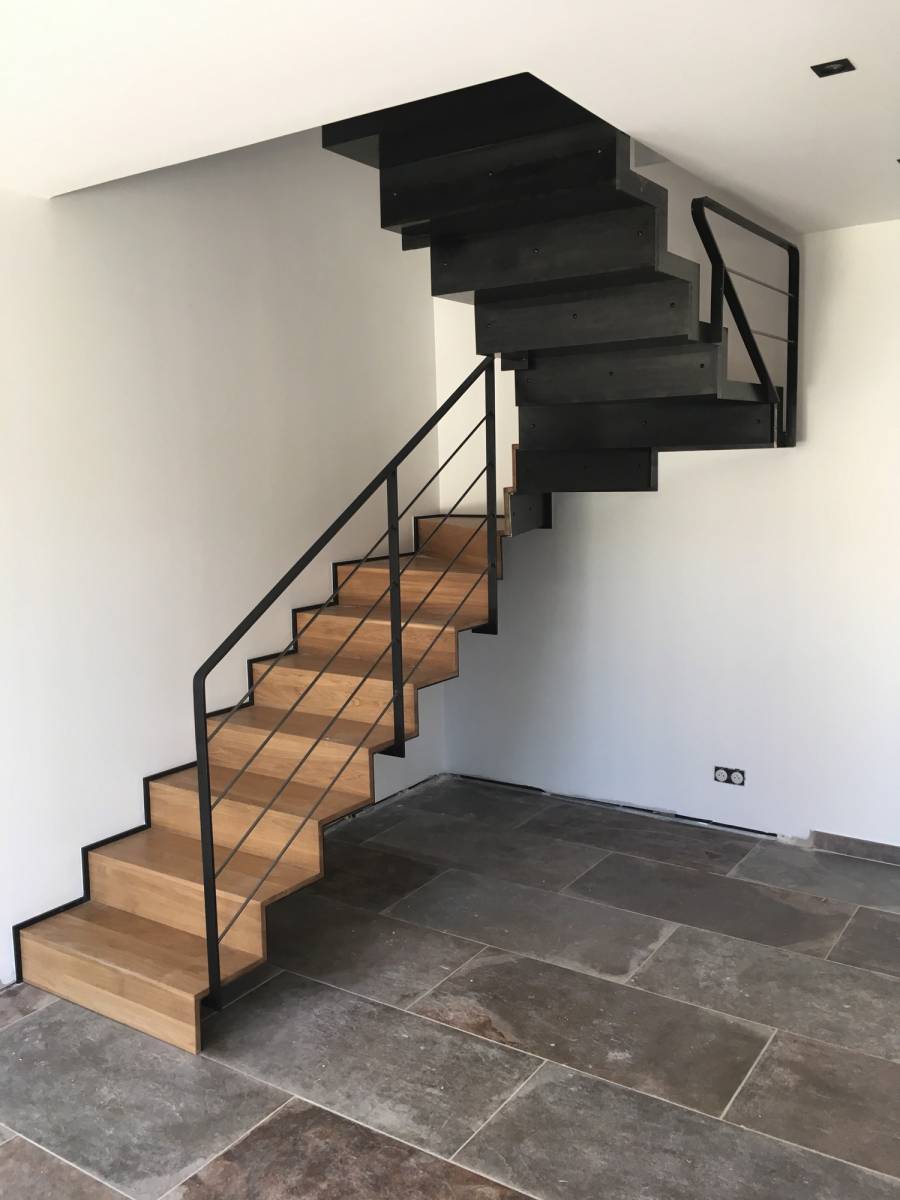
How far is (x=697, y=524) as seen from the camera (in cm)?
473

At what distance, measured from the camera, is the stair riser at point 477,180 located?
2.94 metres

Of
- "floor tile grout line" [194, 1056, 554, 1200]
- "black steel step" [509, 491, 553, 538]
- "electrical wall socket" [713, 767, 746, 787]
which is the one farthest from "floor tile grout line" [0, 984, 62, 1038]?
"electrical wall socket" [713, 767, 746, 787]

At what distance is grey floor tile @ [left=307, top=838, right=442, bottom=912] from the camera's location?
408 centimetres

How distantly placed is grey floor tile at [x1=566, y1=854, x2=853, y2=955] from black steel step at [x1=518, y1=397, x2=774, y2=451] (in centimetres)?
177

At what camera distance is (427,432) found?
12.2ft

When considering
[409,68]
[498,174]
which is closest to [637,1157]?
[409,68]

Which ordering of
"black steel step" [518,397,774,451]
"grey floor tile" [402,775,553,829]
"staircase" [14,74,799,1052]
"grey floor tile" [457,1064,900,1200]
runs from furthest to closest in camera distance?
"grey floor tile" [402,775,553,829] < "black steel step" [518,397,774,451] < "staircase" [14,74,799,1052] < "grey floor tile" [457,1064,900,1200]

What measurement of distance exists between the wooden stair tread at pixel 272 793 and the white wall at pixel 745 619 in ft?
6.25

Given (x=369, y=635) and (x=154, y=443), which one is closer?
(x=154, y=443)

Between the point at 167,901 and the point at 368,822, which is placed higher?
the point at 167,901

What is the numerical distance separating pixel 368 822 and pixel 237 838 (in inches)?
56.0

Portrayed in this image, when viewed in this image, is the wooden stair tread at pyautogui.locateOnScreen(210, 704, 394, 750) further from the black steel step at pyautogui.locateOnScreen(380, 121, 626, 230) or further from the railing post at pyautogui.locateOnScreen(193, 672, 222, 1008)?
the black steel step at pyautogui.locateOnScreen(380, 121, 626, 230)

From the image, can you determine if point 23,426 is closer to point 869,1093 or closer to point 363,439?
point 363,439

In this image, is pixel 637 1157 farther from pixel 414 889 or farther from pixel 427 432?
pixel 427 432
